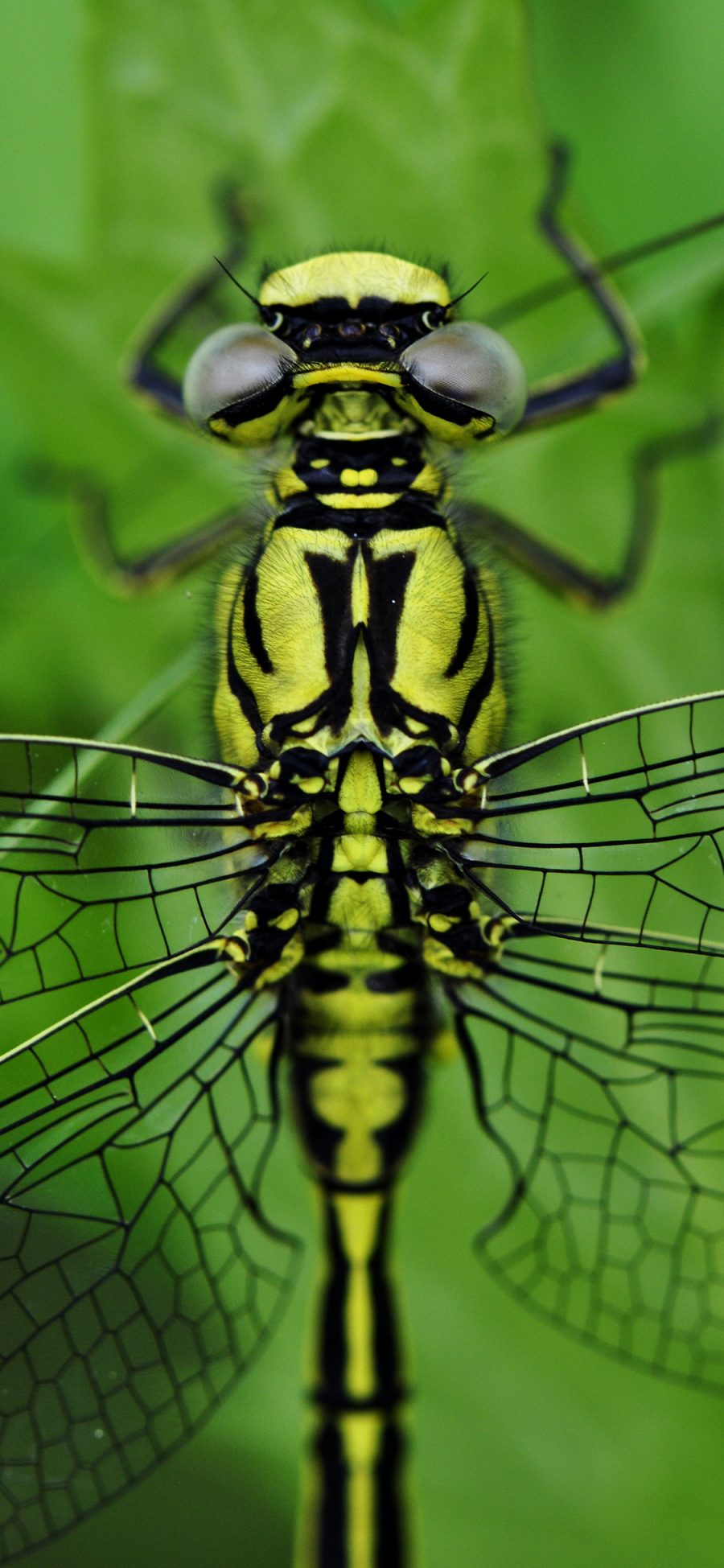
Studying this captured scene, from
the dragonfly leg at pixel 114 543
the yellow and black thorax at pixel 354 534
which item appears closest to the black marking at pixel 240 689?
the yellow and black thorax at pixel 354 534

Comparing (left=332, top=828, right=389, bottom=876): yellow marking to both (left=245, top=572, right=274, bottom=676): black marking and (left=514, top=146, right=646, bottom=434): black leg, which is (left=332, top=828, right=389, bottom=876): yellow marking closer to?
(left=245, top=572, right=274, bottom=676): black marking

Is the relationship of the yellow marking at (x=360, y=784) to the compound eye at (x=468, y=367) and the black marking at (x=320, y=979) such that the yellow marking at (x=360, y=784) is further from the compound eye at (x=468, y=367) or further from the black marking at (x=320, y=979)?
the compound eye at (x=468, y=367)

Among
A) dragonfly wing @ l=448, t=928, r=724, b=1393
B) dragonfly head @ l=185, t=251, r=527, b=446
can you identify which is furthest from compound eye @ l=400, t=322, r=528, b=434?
dragonfly wing @ l=448, t=928, r=724, b=1393

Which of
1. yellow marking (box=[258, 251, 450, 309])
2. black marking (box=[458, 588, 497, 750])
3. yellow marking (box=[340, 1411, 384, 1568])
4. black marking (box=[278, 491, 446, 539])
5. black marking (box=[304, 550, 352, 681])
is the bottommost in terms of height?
yellow marking (box=[340, 1411, 384, 1568])

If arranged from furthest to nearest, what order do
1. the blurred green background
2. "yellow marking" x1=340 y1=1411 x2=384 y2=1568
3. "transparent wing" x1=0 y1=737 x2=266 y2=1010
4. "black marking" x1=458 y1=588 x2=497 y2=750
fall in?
1. the blurred green background
2. "yellow marking" x1=340 y1=1411 x2=384 y2=1568
3. "black marking" x1=458 y1=588 x2=497 y2=750
4. "transparent wing" x1=0 y1=737 x2=266 y2=1010

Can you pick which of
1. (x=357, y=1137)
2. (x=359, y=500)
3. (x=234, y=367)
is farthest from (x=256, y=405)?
(x=357, y=1137)

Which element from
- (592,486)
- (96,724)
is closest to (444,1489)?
(96,724)
